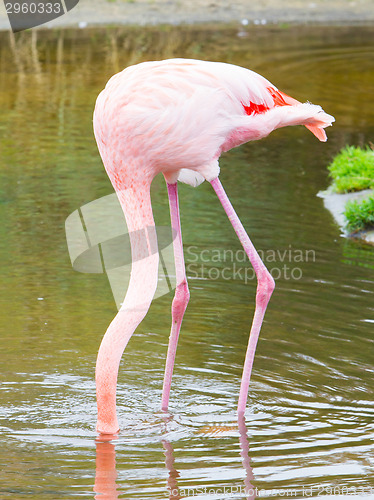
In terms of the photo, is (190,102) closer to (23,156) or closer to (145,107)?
(145,107)

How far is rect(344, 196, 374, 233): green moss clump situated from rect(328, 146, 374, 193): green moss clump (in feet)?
2.09

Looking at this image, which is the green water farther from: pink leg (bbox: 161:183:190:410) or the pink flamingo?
the pink flamingo

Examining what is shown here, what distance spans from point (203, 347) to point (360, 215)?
2789 mm

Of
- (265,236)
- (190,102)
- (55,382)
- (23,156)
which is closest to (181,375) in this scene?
(55,382)

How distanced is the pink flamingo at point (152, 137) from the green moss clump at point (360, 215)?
3.21 metres

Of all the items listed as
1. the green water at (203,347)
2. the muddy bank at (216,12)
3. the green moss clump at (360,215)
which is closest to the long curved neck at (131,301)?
the green water at (203,347)

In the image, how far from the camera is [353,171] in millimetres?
8383

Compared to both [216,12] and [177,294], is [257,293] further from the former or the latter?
[216,12]

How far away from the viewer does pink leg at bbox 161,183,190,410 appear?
4430mm

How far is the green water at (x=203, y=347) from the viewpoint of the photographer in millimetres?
3773

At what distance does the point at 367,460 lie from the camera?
3.85m

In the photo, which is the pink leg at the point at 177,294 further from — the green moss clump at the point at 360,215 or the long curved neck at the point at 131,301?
the green moss clump at the point at 360,215

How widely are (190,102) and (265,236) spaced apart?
3.28 m

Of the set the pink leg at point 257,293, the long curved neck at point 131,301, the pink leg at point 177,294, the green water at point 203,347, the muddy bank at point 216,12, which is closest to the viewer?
the green water at point 203,347
